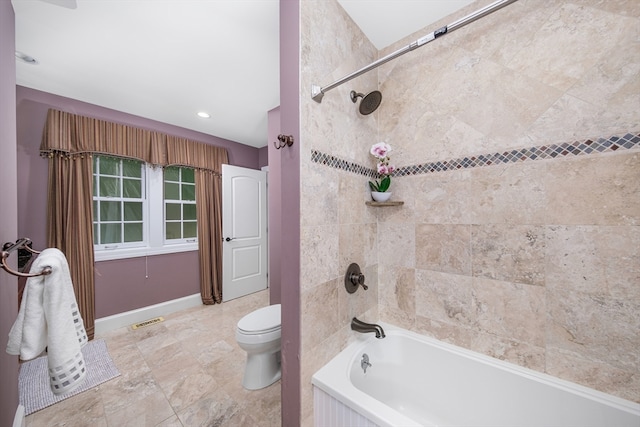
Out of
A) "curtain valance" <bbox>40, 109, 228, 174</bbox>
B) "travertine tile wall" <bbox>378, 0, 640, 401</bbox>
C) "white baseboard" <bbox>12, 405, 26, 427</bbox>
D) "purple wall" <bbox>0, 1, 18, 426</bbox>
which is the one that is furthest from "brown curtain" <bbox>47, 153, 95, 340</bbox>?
"travertine tile wall" <bbox>378, 0, 640, 401</bbox>

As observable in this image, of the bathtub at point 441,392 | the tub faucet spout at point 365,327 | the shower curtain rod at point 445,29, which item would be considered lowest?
the bathtub at point 441,392

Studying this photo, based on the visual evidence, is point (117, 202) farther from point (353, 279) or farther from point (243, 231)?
point (353, 279)

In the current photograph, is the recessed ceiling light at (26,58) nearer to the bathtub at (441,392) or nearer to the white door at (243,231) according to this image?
the white door at (243,231)

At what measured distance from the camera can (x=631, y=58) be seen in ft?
3.17

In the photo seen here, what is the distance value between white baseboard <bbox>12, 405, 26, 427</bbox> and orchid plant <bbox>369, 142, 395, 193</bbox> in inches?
97.3

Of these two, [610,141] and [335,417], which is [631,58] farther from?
[335,417]

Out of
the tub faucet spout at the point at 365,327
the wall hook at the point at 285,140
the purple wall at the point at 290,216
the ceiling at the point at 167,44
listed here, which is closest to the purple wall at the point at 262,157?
the ceiling at the point at 167,44

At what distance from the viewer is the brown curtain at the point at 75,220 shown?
2191mm

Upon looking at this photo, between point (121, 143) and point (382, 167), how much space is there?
2875mm

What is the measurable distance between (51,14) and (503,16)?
2579 mm

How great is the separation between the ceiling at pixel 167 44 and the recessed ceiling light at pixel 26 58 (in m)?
0.03

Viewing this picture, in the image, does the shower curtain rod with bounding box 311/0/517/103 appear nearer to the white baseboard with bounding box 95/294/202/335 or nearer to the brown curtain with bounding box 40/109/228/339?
the brown curtain with bounding box 40/109/228/339

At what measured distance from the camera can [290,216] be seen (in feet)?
3.80

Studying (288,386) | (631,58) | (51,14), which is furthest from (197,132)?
(631,58)
